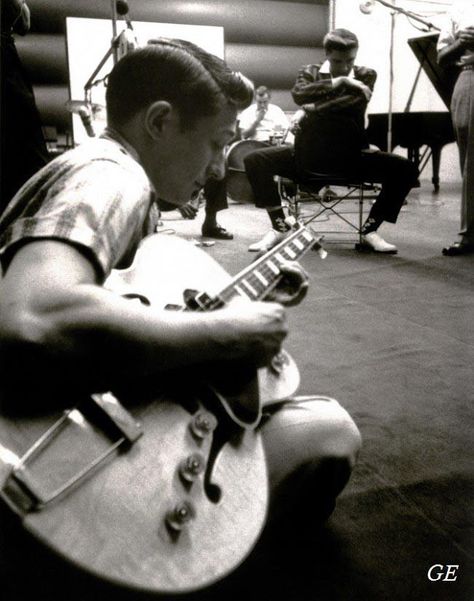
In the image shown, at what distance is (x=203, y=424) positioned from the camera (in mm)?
863

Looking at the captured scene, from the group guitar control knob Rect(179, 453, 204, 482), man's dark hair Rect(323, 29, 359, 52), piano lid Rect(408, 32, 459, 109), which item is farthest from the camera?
piano lid Rect(408, 32, 459, 109)

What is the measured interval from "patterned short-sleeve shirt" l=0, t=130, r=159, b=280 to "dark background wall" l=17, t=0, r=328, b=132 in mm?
7207

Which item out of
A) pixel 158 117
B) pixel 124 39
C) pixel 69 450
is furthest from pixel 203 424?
pixel 124 39

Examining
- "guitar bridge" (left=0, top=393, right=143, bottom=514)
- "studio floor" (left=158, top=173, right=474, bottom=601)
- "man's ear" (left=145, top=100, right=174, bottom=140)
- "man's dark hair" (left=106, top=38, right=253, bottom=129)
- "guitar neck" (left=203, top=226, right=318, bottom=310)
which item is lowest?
"studio floor" (left=158, top=173, right=474, bottom=601)

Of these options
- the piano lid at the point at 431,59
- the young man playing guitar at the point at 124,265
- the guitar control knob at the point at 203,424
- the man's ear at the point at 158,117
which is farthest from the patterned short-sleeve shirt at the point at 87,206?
the piano lid at the point at 431,59

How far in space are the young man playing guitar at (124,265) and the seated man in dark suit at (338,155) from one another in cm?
292

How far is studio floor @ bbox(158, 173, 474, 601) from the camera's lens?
3.71 feet

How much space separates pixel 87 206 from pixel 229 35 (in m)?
8.06

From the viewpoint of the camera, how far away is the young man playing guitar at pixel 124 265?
2.34 ft

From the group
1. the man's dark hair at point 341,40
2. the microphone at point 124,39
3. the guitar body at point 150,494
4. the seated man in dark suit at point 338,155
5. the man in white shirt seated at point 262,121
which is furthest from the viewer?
the man in white shirt seated at point 262,121

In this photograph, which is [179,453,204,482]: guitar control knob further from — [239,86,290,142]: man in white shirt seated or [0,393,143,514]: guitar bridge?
[239,86,290,142]: man in white shirt seated

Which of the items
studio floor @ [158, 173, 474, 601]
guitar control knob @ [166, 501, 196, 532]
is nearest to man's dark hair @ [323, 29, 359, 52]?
studio floor @ [158, 173, 474, 601]

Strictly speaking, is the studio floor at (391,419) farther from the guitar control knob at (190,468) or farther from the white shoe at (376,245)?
the guitar control knob at (190,468)

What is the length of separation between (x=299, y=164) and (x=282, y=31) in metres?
4.85
